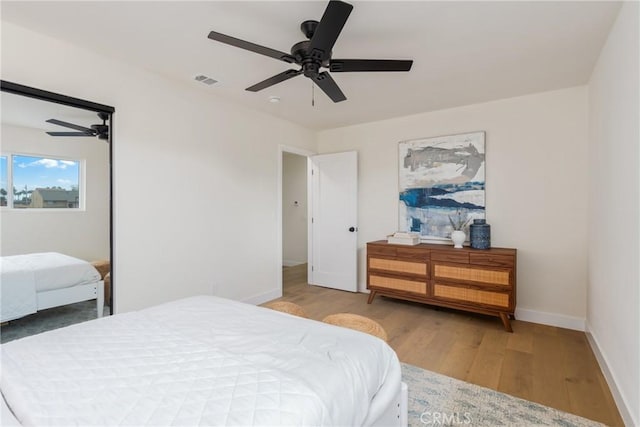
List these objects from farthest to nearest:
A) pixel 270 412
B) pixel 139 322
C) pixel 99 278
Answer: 1. pixel 99 278
2. pixel 139 322
3. pixel 270 412

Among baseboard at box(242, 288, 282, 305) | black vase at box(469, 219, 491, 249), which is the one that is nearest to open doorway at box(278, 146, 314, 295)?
baseboard at box(242, 288, 282, 305)

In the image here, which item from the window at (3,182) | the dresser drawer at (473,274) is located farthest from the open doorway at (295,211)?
the window at (3,182)

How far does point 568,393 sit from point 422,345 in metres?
1.05

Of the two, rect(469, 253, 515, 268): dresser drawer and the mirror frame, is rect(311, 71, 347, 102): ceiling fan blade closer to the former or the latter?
the mirror frame

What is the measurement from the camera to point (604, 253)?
2393mm

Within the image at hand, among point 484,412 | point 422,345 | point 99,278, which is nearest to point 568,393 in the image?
point 484,412

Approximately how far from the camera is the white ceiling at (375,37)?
1.96 metres

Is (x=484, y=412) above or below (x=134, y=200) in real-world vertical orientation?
below

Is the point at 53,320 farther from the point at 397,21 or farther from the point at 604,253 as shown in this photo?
the point at 604,253

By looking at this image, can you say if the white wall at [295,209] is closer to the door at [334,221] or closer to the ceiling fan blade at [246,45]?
the door at [334,221]

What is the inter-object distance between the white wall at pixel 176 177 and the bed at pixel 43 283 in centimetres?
20

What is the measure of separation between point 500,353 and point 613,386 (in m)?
0.73

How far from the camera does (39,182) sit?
234 cm

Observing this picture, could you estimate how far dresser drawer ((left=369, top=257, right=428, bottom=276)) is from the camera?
3.66m
